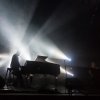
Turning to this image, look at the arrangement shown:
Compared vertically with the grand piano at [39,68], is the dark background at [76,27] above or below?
above

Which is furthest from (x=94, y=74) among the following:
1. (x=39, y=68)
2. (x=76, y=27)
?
(x=39, y=68)

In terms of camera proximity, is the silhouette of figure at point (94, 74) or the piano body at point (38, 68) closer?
the piano body at point (38, 68)

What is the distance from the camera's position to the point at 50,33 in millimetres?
10680

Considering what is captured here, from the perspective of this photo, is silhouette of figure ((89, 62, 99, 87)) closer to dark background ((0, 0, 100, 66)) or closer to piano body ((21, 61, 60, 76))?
dark background ((0, 0, 100, 66))

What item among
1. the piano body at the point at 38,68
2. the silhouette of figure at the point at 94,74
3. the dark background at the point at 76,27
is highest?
the dark background at the point at 76,27

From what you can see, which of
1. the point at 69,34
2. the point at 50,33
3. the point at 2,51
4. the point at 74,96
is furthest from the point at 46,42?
the point at 74,96

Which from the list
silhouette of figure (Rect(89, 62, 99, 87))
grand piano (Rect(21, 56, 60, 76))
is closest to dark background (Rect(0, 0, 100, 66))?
silhouette of figure (Rect(89, 62, 99, 87))

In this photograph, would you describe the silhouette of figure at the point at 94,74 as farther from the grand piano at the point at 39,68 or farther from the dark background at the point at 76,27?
the grand piano at the point at 39,68

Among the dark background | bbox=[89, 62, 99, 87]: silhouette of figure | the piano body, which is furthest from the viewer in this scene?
the dark background

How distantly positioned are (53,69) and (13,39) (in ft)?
9.47

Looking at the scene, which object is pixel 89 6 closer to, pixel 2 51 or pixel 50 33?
pixel 50 33

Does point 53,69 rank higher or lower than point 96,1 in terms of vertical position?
lower

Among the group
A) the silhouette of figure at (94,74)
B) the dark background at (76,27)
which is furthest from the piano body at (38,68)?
the dark background at (76,27)

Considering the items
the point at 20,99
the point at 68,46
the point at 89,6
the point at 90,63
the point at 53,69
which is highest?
the point at 89,6
